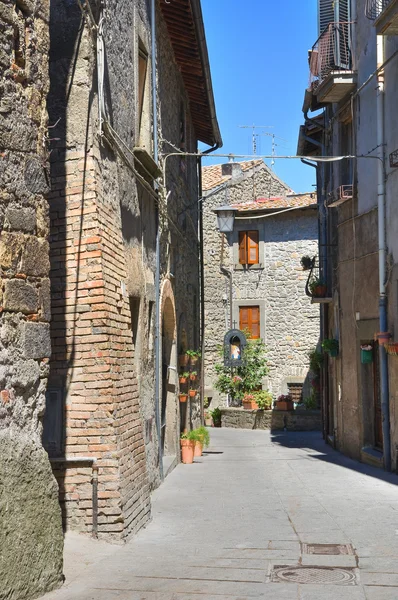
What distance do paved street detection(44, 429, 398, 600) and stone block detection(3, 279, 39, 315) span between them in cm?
189

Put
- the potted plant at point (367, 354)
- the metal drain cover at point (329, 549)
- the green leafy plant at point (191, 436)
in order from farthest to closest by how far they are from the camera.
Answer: the green leafy plant at point (191, 436) → the potted plant at point (367, 354) → the metal drain cover at point (329, 549)

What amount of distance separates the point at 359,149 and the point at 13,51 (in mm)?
10312

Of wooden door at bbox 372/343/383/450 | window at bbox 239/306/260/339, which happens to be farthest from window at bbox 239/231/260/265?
wooden door at bbox 372/343/383/450

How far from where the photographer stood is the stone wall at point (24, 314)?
4738mm

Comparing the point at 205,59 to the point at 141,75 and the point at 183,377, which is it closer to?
the point at 141,75

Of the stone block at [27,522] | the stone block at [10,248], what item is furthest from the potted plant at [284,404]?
the stone block at [10,248]

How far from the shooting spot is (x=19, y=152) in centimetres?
512

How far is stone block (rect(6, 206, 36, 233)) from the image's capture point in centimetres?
502

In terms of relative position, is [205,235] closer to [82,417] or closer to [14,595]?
[82,417]

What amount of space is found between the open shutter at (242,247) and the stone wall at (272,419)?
5518 mm

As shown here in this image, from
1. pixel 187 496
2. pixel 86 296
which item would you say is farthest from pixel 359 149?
pixel 86 296

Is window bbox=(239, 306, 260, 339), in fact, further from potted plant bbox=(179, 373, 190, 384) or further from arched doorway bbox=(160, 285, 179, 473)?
arched doorway bbox=(160, 285, 179, 473)

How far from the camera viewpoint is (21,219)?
5.14 m

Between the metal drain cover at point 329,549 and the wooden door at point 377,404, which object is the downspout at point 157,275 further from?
the wooden door at point 377,404
